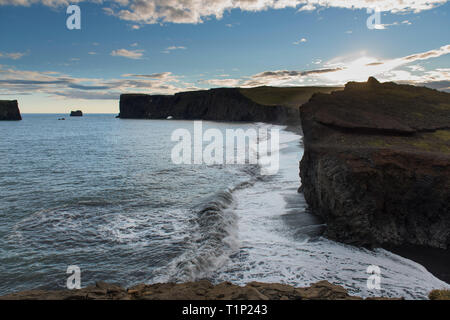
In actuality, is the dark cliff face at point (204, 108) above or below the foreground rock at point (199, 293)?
above

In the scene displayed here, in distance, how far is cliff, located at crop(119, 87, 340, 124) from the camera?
115438 mm

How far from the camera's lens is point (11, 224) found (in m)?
11.0

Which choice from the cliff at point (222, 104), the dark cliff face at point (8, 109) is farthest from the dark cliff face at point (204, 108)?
the dark cliff face at point (8, 109)

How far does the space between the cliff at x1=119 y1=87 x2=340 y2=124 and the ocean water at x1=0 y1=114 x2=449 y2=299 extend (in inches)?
3083

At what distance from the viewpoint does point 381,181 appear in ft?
30.3

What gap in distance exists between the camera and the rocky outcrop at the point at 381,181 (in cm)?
894

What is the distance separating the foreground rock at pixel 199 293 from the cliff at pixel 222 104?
8656cm

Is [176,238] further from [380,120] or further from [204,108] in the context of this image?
[204,108]

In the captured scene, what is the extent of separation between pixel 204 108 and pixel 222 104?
12821 millimetres

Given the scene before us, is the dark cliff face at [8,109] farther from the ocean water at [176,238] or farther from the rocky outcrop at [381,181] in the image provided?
the rocky outcrop at [381,181]
